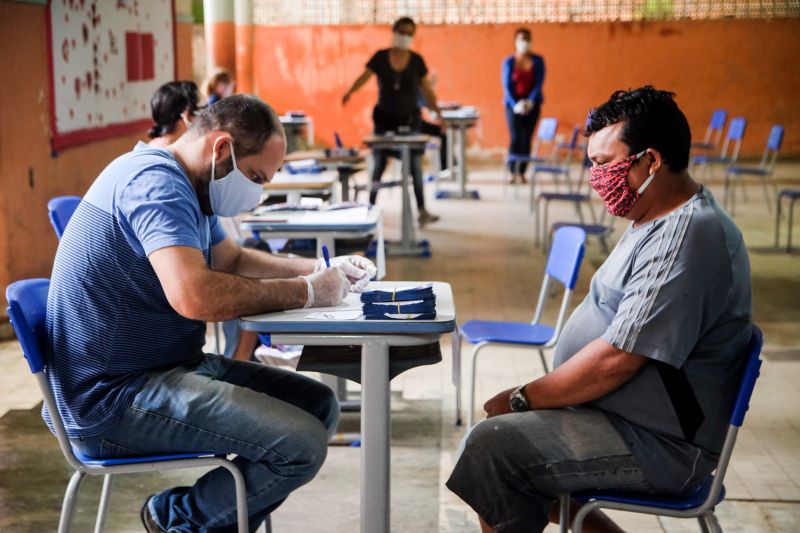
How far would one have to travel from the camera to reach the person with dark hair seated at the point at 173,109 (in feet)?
15.5

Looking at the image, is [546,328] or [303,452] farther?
[546,328]

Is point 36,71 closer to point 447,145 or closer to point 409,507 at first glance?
point 409,507

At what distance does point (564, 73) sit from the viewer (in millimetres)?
15023

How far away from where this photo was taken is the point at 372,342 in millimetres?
2510

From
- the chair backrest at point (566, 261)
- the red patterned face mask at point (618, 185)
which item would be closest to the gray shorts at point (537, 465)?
the red patterned face mask at point (618, 185)

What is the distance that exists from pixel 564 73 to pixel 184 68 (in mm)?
6673

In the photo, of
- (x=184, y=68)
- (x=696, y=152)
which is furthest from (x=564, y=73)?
(x=184, y=68)

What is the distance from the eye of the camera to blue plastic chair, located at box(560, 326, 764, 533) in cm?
223

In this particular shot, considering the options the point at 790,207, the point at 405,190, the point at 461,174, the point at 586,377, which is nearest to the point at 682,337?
the point at 586,377

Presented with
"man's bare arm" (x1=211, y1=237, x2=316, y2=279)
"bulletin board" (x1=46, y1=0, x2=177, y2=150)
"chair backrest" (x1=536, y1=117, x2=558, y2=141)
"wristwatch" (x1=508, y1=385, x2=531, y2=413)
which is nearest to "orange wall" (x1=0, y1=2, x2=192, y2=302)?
"bulletin board" (x1=46, y1=0, x2=177, y2=150)

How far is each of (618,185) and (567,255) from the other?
57.6 inches

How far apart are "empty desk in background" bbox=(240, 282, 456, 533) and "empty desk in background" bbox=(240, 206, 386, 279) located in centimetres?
155

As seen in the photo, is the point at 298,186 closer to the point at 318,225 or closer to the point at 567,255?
the point at 318,225

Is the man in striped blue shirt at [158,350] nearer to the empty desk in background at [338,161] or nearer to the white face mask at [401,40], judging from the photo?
the empty desk in background at [338,161]
